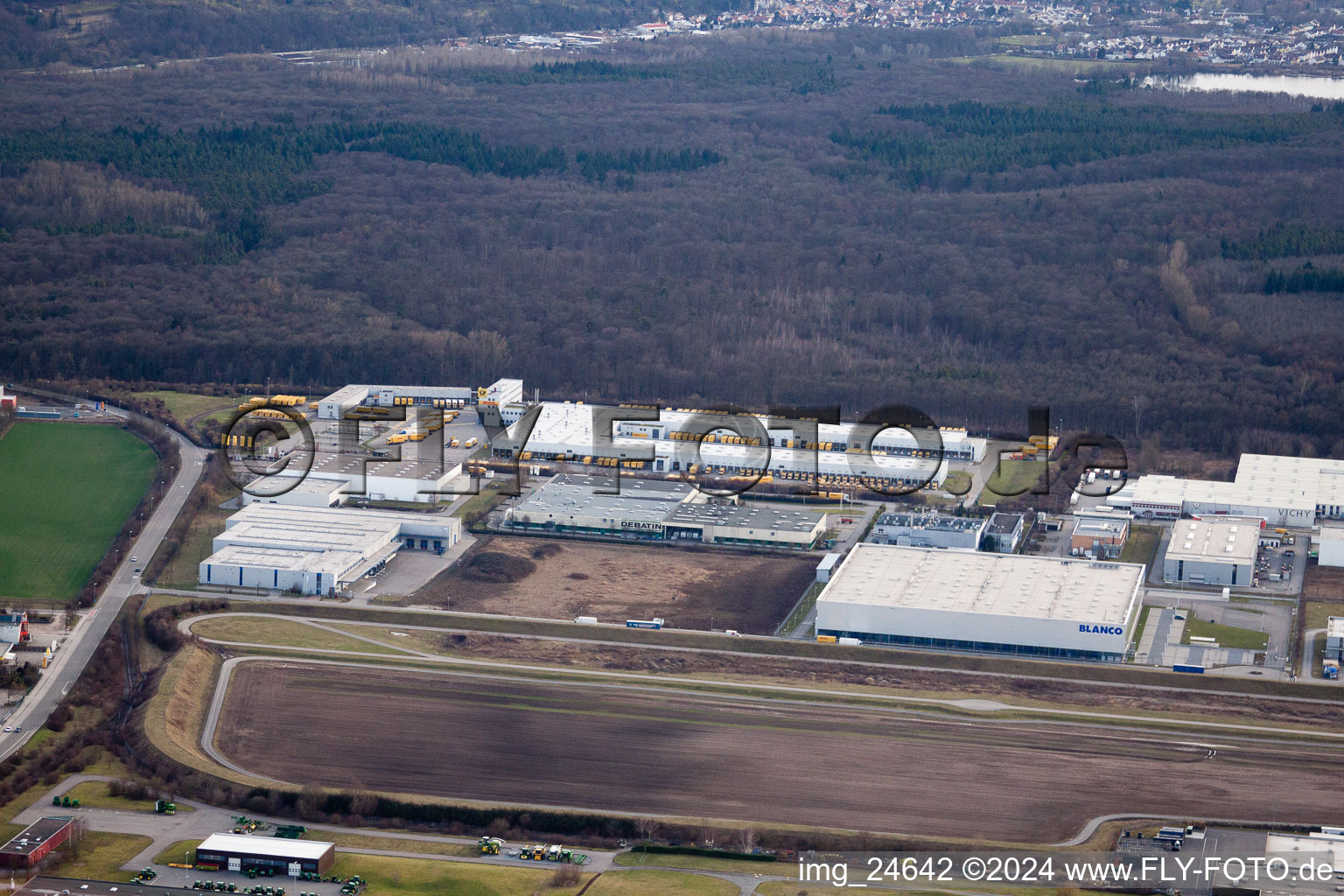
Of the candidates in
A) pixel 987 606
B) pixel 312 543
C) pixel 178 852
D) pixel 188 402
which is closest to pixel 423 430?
pixel 188 402

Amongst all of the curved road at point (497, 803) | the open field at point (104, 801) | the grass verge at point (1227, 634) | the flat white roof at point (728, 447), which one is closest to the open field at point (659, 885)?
the curved road at point (497, 803)

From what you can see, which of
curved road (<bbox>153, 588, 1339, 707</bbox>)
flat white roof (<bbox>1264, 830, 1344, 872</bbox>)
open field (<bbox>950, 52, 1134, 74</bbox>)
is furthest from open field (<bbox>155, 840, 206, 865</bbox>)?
open field (<bbox>950, 52, 1134, 74</bbox>)

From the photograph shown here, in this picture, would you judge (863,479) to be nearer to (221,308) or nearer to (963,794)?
(963,794)

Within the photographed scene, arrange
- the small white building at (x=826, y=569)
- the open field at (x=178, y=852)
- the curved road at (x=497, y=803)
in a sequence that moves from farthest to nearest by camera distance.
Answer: the small white building at (x=826, y=569) < the curved road at (x=497, y=803) < the open field at (x=178, y=852)

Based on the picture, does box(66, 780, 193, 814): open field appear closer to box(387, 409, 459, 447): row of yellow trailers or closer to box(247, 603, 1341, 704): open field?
box(247, 603, 1341, 704): open field

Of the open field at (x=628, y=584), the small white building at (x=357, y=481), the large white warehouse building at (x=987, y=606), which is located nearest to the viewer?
the large white warehouse building at (x=987, y=606)

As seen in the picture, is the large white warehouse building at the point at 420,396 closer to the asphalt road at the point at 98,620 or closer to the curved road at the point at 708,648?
the asphalt road at the point at 98,620

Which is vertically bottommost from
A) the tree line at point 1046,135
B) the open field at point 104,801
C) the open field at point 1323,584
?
the open field at point 1323,584
